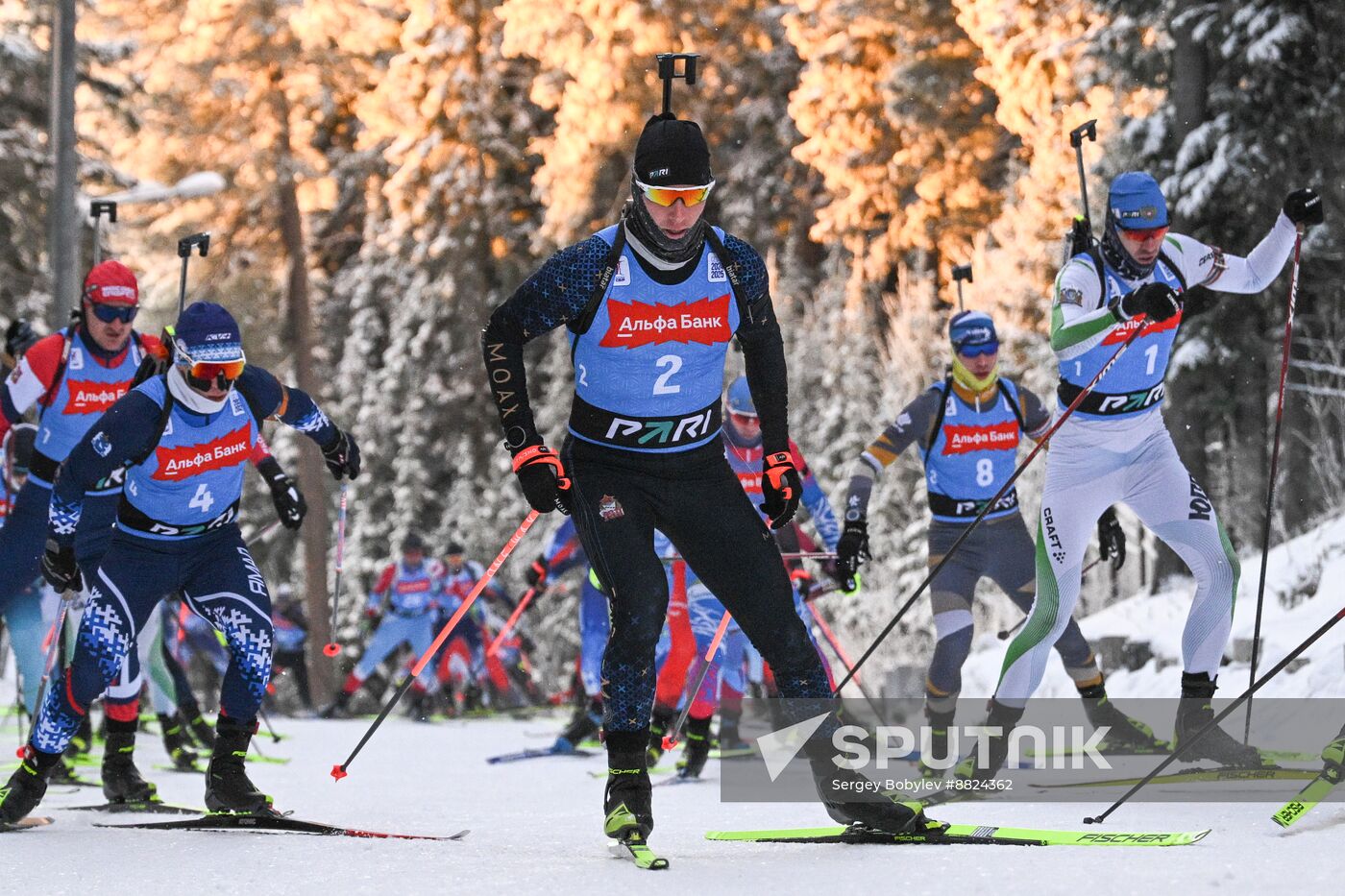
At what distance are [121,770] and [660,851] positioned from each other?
114 inches

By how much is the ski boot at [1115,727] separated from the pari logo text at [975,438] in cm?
126

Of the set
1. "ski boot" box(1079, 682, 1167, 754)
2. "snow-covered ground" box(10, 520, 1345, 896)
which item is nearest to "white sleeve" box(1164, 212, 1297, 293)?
"snow-covered ground" box(10, 520, 1345, 896)

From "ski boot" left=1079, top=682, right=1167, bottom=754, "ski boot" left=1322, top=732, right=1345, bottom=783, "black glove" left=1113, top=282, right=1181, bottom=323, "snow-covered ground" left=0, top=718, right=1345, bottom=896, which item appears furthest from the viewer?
"ski boot" left=1079, top=682, right=1167, bottom=754

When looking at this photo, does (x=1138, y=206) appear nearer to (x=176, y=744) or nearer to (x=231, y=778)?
(x=231, y=778)

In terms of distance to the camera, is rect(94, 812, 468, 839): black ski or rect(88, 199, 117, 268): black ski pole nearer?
rect(94, 812, 468, 839): black ski

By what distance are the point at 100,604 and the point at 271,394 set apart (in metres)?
1.03

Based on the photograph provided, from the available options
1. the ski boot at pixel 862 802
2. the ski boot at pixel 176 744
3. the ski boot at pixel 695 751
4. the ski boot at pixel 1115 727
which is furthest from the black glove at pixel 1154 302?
the ski boot at pixel 176 744

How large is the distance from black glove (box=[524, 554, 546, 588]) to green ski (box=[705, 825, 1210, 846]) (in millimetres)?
6979

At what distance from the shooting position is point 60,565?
693 cm

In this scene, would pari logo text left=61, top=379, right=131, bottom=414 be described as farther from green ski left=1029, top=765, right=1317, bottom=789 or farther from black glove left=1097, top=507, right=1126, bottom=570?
green ski left=1029, top=765, right=1317, bottom=789

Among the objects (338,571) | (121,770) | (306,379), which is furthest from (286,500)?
(306,379)

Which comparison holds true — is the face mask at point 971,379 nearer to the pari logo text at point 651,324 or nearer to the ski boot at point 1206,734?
the ski boot at point 1206,734

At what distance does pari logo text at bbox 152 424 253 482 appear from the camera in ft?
22.6

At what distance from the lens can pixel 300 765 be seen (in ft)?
37.2
